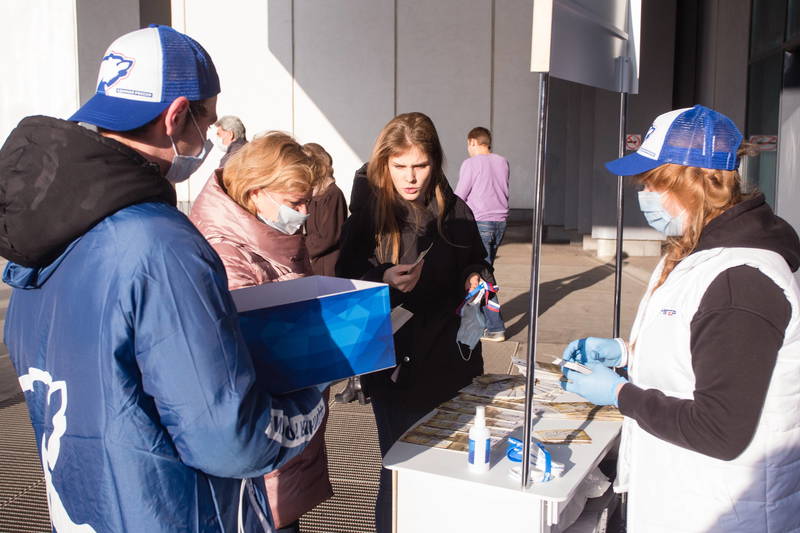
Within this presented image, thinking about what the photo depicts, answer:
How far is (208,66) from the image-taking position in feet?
4.69

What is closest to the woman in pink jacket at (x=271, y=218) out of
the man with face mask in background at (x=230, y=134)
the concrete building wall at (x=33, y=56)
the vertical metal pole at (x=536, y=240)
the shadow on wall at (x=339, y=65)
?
the vertical metal pole at (x=536, y=240)

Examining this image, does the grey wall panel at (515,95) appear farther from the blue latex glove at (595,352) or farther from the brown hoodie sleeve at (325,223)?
the blue latex glove at (595,352)

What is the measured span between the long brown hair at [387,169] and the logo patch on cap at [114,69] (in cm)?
154

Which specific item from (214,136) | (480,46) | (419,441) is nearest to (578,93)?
(480,46)

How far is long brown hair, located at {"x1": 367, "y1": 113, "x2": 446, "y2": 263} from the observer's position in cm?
284

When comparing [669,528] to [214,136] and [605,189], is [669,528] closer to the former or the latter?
[214,136]

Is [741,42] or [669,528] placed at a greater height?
[741,42]

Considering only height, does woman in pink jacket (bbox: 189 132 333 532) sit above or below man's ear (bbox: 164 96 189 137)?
below

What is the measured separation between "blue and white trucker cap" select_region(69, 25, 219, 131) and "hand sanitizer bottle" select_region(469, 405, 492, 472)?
1189 millimetres

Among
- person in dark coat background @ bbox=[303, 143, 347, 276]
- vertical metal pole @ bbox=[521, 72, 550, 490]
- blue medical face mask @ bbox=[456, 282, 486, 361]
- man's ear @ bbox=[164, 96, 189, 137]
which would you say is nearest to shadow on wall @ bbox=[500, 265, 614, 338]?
person in dark coat background @ bbox=[303, 143, 347, 276]

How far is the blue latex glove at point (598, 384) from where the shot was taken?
1.96 m

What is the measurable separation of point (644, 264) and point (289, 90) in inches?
351

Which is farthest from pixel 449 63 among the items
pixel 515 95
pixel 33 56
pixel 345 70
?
pixel 33 56

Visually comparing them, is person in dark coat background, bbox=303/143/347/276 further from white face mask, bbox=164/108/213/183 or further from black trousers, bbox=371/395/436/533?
white face mask, bbox=164/108/213/183
